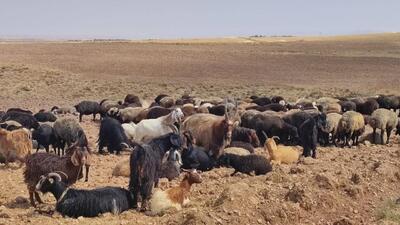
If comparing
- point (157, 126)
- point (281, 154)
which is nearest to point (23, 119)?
point (157, 126)

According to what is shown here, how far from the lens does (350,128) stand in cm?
1747

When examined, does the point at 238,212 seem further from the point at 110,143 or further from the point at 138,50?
the point at 138,50

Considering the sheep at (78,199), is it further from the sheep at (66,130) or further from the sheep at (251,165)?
the sheep at (66,130)

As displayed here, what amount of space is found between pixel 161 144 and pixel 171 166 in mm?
1351

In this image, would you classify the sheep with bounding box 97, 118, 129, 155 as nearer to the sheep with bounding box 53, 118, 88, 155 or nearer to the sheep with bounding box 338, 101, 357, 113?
the sheep with bounding box 53, 118, 88, 155

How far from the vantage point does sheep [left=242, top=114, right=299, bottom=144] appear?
57.9 feet

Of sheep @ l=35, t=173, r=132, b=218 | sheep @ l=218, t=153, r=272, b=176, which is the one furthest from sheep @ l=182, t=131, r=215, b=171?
sheep @ l=35, t=173, r=132, b=218

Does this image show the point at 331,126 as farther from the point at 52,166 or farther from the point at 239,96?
the point at 239,96

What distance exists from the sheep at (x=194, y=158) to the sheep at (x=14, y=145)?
3.59 metres

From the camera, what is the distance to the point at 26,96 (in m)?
35.3

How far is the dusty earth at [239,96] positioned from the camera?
28.9 ft

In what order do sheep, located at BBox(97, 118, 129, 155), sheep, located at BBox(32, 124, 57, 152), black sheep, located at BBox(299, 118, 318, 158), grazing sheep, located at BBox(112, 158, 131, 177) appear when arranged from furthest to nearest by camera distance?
sheep, located at BBox(32, 124, 57, 152)
sheep, located at BBox(97, 118, 129, 155)
black sheep, located at BBox(299, 118, 318, 158)
grazing sheep, located at BBox(112, 158, 131, 177)

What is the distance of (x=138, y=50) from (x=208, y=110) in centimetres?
5002

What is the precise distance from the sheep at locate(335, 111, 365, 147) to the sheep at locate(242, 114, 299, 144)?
1.43 m
